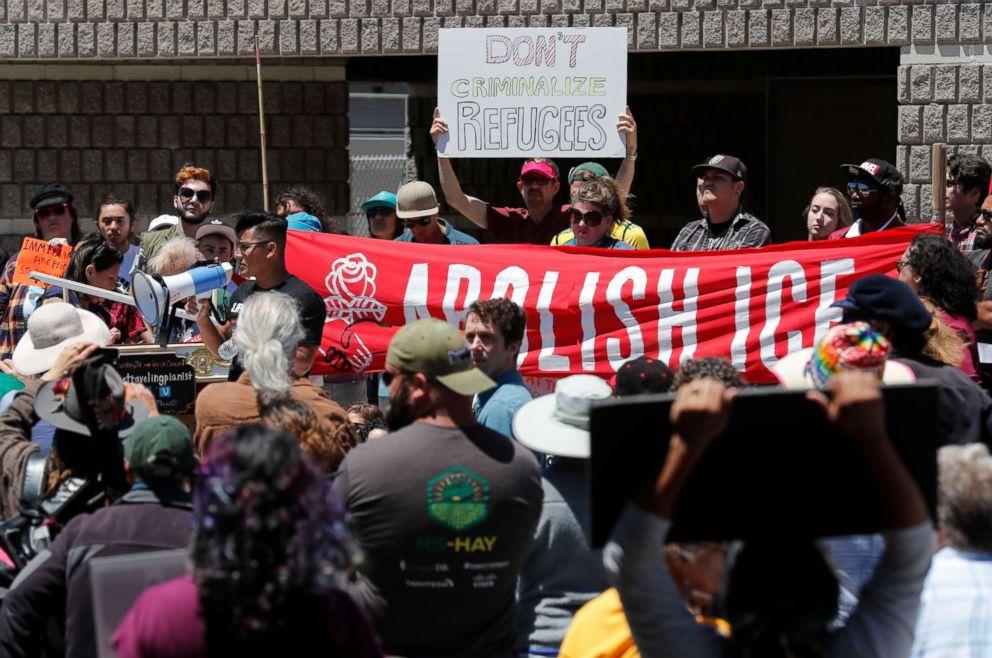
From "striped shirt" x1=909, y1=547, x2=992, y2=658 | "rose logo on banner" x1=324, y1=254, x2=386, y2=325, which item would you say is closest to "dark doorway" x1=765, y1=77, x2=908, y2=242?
"rose logo on banner" x1=324, y1=254, x2=386, y2=325

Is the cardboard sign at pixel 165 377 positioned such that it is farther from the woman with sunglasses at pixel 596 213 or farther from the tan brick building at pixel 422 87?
the tan brick building at pixel 422 87

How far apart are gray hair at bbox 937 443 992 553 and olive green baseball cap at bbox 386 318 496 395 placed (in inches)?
54.7

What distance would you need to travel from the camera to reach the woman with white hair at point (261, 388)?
493 centimetres

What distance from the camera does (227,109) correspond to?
12.0 m

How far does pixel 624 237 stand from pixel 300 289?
2129 mm

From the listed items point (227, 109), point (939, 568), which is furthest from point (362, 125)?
point (939, 568)

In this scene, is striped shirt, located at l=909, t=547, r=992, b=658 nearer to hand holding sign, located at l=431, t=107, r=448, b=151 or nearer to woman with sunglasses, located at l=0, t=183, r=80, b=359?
woman with sunglasses, located at l=0, t=183, r=80, b=359

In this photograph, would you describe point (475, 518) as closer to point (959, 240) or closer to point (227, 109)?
point (959, 240)

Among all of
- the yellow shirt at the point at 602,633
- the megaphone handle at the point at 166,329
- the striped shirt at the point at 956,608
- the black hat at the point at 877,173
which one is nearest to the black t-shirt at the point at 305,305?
the megaphone handle at the point at 166,329

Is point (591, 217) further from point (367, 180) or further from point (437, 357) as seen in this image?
point (367, 180)

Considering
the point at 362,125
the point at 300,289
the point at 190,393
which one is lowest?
the point at 190,393

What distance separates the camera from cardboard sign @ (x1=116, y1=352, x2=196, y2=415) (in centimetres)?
679

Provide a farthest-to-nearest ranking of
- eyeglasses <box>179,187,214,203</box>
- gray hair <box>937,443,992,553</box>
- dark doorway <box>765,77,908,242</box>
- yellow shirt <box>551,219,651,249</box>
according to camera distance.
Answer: dark doorway <box>765,77,908,242</box> < eyeglasses <box>179,187,214,203</box> < yellow shirt <box>551,219,651,249</box> < gray hair <box>937,443,992,553</box>

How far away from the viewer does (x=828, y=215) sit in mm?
8383
